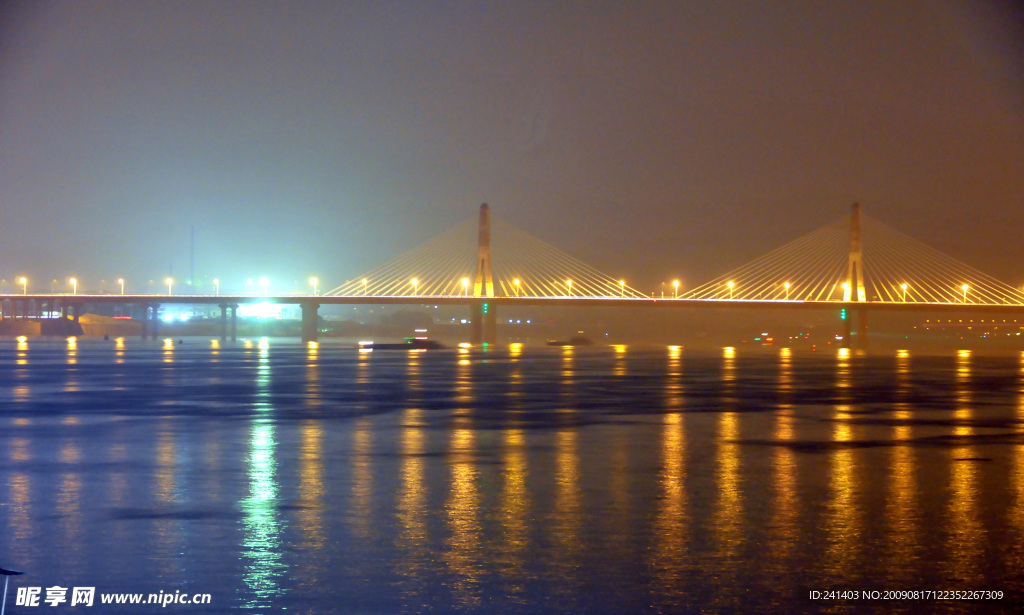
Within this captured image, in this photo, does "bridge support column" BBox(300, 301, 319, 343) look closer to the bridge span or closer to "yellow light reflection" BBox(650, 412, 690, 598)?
the bridge span

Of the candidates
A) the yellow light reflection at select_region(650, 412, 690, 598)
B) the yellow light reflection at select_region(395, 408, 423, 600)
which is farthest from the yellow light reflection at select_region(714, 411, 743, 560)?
the yellow light reflection at select_region(395, 408, 423, 600)

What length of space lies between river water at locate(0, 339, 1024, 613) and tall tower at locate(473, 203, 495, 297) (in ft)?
315

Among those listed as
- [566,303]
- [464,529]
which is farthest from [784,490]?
[566,303]

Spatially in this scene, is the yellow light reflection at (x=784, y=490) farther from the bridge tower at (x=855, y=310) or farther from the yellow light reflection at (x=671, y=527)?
the bridge tower at (x=855, y=310)

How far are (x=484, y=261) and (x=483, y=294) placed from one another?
7.28m

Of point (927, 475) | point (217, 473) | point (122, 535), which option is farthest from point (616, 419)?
point (122, 535)

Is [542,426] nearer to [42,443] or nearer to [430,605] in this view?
[42,443]

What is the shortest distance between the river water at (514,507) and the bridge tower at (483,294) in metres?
92.7

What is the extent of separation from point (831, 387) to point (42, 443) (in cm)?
2647

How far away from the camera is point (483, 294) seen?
12094 cm

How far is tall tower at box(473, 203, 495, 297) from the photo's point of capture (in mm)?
121562

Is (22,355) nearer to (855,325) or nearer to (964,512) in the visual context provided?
(964,512)

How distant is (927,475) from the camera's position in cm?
1422

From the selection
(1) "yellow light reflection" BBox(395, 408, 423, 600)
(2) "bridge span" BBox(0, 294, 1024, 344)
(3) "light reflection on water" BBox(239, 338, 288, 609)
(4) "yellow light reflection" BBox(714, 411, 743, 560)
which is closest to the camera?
(3) "light reflection on water" BBox(239, 338, 288, 609)
